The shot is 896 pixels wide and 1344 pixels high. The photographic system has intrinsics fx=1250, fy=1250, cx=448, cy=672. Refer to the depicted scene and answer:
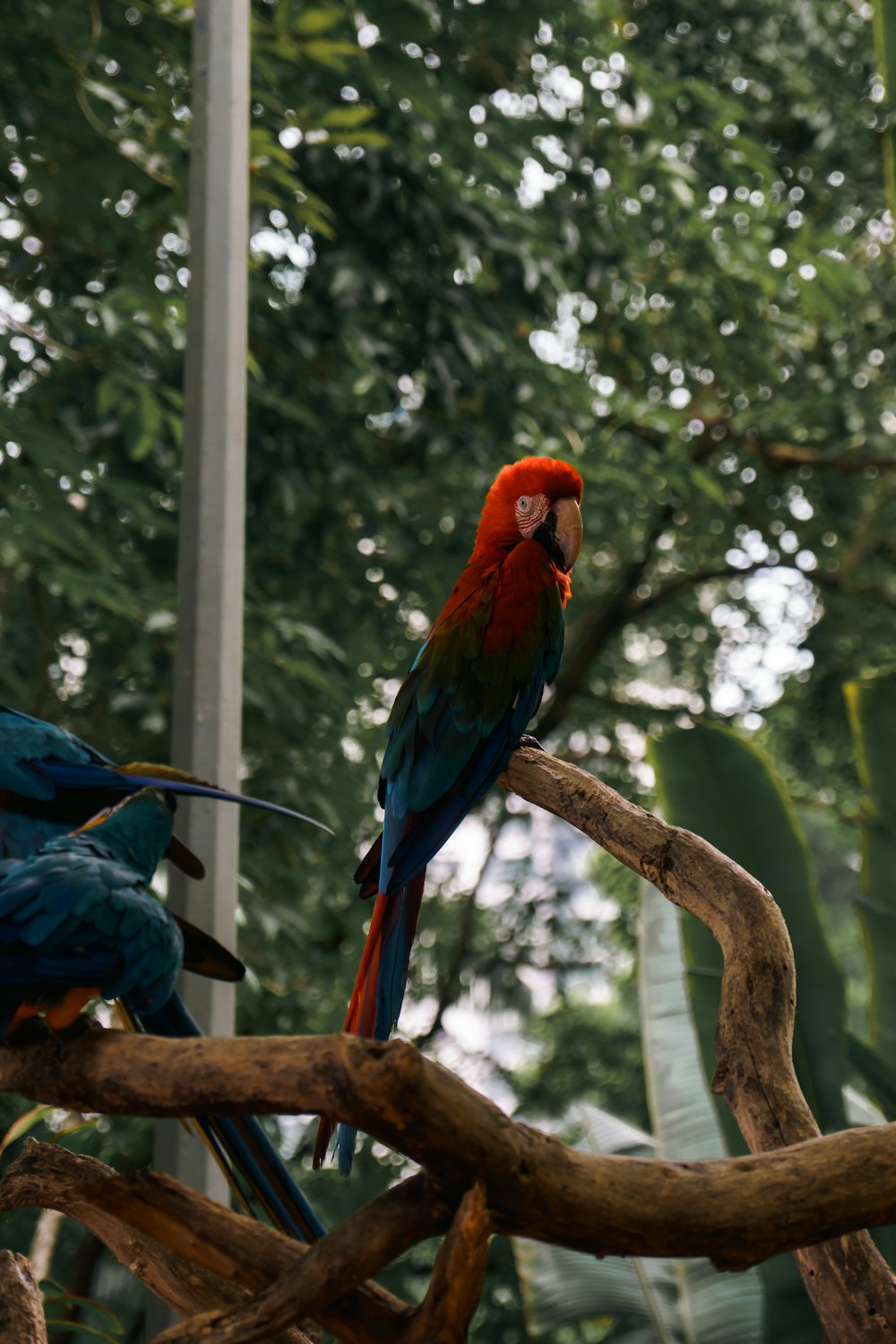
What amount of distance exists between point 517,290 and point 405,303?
0.20 meters

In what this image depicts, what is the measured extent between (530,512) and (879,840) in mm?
608

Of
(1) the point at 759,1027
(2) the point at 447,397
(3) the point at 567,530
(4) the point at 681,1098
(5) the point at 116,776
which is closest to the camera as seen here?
(5) the point at 116,776

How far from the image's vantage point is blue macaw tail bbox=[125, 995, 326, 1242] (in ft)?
1.35

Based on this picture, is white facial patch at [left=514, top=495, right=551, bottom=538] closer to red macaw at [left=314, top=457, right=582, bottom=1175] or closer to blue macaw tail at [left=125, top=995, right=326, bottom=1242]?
red macaw at [left=314, top=457, right=582, bottom=1175]

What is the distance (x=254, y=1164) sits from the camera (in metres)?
0.41

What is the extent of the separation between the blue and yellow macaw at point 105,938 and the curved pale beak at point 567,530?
34cm

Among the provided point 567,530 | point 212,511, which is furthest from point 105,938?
point 212,511

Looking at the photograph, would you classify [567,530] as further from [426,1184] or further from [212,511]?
[426,1184]

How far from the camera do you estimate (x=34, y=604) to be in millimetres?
1554

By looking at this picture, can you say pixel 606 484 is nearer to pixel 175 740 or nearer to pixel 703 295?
pixel 703 295

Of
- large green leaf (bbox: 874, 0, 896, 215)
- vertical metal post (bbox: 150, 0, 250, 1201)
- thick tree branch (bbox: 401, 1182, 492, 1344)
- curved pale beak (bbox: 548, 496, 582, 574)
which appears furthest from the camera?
large green leaf (bbox: 874, 0, 896, 215)

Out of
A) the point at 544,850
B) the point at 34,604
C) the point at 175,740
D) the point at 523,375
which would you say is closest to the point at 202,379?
the point at 175,740

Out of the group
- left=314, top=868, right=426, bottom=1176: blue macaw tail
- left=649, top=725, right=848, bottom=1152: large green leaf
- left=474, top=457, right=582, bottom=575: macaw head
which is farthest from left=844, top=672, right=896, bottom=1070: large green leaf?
left=314, top=868, right=426, bottom=1176: blue macaw tail

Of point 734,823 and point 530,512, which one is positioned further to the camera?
point 734,823
